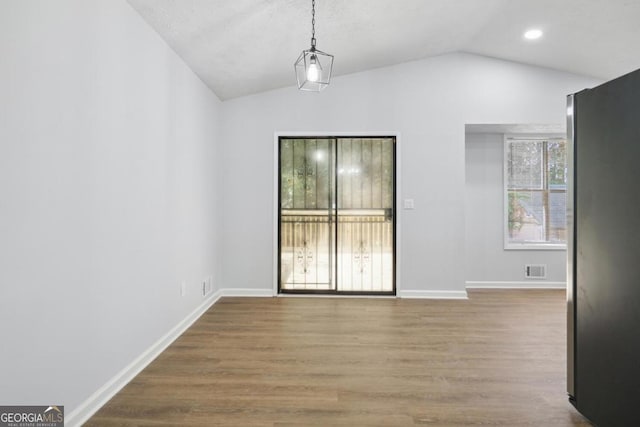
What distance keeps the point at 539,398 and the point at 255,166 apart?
12.0ft

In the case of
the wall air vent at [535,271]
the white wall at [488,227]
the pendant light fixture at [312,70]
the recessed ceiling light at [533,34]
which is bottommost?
the wall air vent at [535,271]

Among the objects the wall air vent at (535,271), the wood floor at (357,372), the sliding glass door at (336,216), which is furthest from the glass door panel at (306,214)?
the wall air vent at (535,271)

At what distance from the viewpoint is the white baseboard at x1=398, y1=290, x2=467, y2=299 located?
438 centimetres

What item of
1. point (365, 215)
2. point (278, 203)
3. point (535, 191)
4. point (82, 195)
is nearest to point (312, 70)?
point (82, 195)

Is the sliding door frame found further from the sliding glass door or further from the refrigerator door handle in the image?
the refrigerator door handle

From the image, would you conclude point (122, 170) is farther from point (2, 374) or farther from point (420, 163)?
point (420, 163)

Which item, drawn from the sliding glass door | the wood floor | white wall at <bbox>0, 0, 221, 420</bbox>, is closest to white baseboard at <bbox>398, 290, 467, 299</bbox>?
the sliding glass door

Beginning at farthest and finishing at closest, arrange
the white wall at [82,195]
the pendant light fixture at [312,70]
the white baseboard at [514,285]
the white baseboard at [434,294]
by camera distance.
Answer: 1. the white baseboard at [514,285]
2. the white baseboard at [434,294]
3. the pendant light fixture at [312,70]
4. the white wall at [82,195]

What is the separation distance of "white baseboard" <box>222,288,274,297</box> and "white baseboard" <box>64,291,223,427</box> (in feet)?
3.33

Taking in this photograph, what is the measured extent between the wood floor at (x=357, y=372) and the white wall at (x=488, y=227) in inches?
45.5

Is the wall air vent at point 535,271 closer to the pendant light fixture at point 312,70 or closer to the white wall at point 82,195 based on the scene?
the pendant light fixture at point 312,70

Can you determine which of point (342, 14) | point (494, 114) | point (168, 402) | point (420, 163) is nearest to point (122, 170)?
point (168, 402)

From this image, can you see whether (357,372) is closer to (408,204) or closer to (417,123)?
(408,204)

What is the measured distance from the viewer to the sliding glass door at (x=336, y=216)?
453cm
